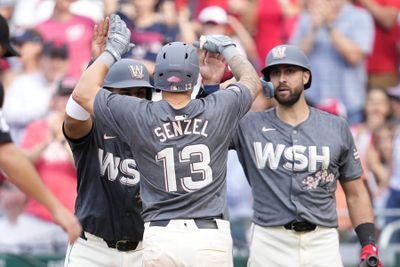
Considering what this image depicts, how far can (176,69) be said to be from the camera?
602cm

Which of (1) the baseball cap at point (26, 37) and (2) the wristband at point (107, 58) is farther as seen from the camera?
(1) the baseball cap at point (26, 37)

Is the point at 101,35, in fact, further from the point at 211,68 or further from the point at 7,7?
the point at 7,7

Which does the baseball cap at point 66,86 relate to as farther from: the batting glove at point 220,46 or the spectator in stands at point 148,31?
the batting glove at point 220,46

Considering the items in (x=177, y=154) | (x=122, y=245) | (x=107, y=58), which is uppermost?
(x=107, y=58)

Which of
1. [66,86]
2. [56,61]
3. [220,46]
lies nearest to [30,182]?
[220,46]

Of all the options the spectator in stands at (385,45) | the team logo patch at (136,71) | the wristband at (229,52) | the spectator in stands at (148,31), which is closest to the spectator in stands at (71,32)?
the spectator in stands at (148,31)

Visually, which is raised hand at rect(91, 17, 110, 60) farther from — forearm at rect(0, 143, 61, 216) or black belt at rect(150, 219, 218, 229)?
forearm at rect(0, 143, 61, 216)

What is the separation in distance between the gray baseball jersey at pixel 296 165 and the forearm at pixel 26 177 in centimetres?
230

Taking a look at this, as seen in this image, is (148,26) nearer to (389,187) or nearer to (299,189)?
(389,187)

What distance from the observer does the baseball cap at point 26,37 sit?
38.6 feet

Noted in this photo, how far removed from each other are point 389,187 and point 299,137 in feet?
11.5

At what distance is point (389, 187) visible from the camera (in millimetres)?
10531

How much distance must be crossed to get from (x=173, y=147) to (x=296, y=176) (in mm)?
1514

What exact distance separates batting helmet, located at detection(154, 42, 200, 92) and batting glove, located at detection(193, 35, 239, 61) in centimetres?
35
